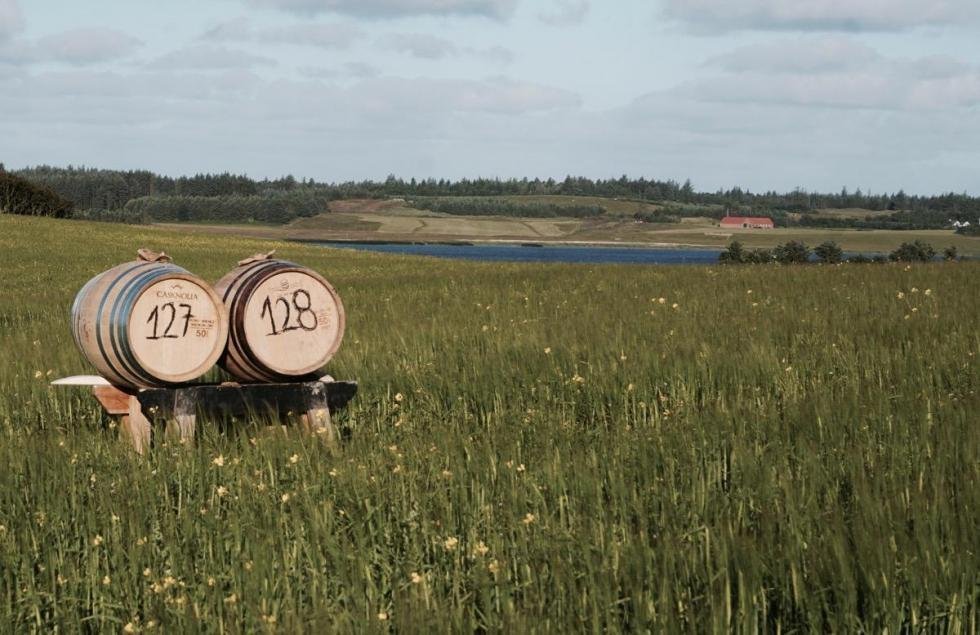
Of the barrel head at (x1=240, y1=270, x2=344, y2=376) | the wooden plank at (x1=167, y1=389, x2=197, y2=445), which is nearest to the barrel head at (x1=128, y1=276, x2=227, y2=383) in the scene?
the wooden plank at (x1=167, y1=389, x2=197, y2=445)

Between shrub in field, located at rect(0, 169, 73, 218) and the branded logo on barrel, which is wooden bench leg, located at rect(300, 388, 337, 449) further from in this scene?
shrub in field, located at rect(0, 169, 73, 218)

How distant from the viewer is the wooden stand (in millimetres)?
7934

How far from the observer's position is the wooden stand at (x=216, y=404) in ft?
26.0

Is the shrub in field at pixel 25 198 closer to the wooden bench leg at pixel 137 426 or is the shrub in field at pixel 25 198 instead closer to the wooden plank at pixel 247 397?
the wooden bench leg at pixel 137 426

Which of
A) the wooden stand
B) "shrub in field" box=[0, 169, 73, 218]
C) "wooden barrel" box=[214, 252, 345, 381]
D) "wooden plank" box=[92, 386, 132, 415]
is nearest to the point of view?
the wooden stand

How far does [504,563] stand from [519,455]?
7.14 ft

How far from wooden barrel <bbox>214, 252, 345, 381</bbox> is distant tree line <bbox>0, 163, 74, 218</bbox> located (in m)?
81.5

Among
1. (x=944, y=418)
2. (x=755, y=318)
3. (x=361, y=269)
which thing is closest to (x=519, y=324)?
(x=755, y=318)

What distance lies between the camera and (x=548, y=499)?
17.8ft

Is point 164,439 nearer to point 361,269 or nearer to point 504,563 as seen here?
point 504,563

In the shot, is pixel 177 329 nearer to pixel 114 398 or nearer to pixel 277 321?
pixel 277 321

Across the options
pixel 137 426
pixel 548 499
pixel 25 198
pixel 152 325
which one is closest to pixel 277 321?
pixel 152 325

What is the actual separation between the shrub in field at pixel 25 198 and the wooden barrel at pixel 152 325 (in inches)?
3206

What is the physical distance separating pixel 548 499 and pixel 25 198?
8945cm
